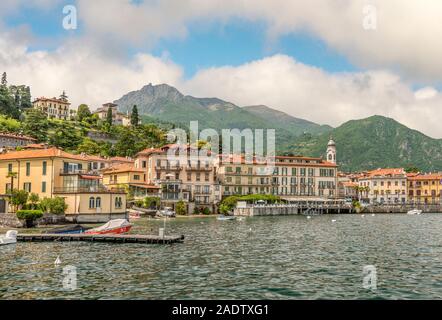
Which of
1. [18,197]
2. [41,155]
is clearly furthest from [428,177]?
[18,197]

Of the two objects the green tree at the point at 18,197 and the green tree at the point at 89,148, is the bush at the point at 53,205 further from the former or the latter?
the green tree at the point at 89,148

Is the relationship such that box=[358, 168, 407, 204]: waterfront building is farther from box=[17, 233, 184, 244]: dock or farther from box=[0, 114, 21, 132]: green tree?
box=[17, 233, 184, 244]: dock

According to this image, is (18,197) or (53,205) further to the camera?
(53,205)

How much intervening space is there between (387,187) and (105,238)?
458 feet

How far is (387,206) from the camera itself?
144 metres

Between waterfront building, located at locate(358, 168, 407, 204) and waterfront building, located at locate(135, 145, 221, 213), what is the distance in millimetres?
76123

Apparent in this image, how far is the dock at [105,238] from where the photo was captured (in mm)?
45781

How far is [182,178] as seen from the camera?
367ft

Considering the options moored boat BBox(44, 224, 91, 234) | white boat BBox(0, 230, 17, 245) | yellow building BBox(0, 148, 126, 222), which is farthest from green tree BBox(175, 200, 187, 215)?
white boat BBox(0, 230, 17, 245)

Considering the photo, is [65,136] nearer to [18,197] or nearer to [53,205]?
[18,197]

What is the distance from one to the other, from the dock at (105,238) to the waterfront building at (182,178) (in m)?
53.9

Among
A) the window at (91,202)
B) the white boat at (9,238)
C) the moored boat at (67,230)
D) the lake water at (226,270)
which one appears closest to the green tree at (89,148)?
the window at (91,202)
